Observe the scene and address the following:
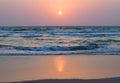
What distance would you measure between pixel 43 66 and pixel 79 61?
1470 millimetres

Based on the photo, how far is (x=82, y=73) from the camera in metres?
7.96

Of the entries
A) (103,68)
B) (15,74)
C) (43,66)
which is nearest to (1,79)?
(15,74)

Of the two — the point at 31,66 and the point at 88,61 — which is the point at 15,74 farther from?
the point at 88,61

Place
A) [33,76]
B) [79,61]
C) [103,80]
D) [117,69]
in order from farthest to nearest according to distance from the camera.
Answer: [79,61], [117,69], [33,76], [103,80]

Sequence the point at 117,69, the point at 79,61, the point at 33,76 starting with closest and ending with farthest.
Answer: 1. the point at 33,76
2. the point at 117,69
3. the point at 79,61

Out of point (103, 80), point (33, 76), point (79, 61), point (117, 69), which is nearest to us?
point (103, 80)

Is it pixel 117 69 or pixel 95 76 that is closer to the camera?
pixel 95 76

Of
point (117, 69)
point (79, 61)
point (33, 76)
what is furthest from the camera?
point (79, 61)

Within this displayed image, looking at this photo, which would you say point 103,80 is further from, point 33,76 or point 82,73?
point 33,76

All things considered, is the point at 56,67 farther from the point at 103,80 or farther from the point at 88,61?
the point at 103,80

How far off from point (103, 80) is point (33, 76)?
1784 millimetres

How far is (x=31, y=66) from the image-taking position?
8945mm

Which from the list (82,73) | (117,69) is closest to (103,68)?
(117,69)

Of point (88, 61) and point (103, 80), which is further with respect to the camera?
point (88, 61)
